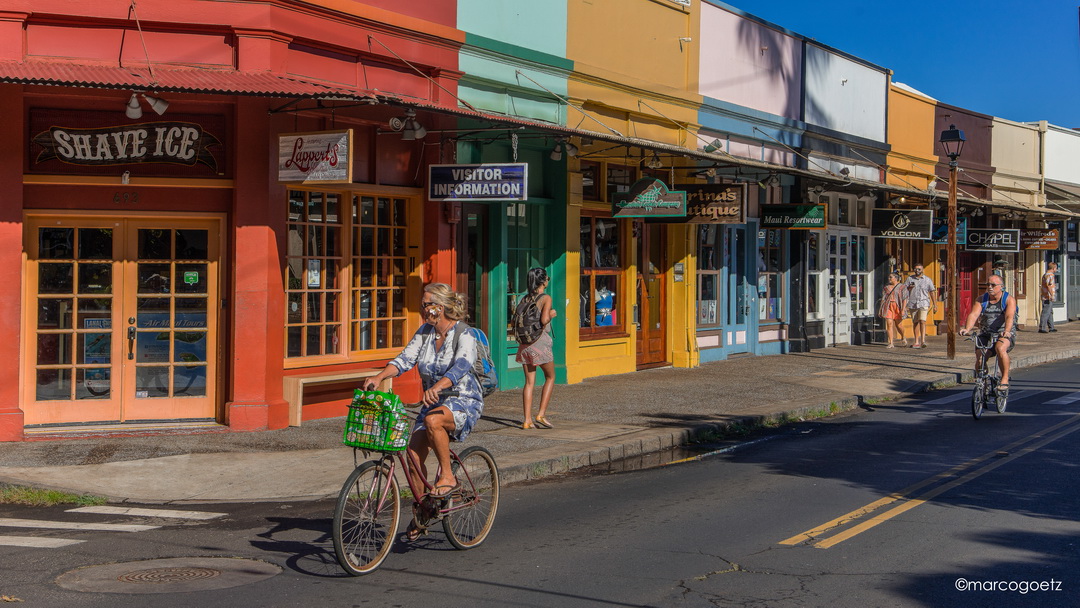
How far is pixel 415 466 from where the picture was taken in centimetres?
709

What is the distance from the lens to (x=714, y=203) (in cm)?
1875

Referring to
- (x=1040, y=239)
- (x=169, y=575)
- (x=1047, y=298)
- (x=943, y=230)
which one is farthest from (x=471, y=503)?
(x=1040, y=239)

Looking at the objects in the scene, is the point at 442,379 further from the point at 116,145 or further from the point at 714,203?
the point at 714,203

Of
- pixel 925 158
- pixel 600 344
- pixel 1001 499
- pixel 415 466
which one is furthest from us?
pixel 925 158

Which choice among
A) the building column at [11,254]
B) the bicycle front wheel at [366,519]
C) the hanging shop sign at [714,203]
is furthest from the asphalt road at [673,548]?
the hanging shop sign at [714,203]

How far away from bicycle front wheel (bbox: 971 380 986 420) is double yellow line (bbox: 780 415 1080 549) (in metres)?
0.98

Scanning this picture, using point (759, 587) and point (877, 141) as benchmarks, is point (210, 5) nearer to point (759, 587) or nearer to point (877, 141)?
point (759, 587)

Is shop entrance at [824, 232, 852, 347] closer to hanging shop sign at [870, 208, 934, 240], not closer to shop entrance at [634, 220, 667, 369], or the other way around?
hanging shop sign at [870, 208, 934, 240]

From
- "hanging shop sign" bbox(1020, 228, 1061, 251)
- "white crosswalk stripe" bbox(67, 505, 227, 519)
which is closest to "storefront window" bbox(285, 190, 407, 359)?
"white crosswalk stripe" bbox(67, 505, 227, 519)

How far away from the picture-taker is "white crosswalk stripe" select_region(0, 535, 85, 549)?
7.50 meters

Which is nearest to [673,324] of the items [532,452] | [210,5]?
[532,452]

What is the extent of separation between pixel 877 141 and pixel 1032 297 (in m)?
13.8

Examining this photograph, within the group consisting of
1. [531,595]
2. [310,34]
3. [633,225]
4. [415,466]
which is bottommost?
[531,595]

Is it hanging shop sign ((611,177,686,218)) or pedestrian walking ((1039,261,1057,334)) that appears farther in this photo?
pedestrian walking ((1039,261,1057,334))
